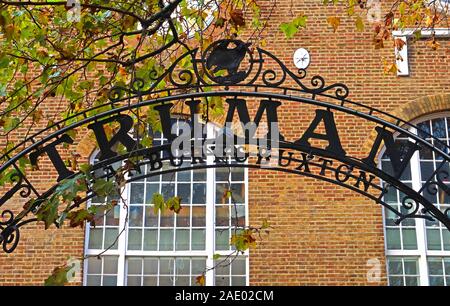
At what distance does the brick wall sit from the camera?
1004cm

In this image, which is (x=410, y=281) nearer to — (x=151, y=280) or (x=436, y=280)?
(x=436, y=280)

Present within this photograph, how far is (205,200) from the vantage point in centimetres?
1059

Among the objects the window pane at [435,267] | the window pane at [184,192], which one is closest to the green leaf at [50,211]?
the window pane at [184,192]

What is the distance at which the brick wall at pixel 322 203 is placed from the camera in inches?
395

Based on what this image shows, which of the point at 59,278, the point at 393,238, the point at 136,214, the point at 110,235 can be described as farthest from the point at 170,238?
the point at 59,278

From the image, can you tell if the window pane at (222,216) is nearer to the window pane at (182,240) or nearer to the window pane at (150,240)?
the window pane at (182,240)

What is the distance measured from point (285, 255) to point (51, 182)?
3681mm

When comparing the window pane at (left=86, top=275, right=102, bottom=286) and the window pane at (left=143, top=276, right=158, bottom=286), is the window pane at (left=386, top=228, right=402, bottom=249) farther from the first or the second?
the window pane at (left=86, top=275, right=102, bottom=286)

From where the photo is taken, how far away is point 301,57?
1111cm

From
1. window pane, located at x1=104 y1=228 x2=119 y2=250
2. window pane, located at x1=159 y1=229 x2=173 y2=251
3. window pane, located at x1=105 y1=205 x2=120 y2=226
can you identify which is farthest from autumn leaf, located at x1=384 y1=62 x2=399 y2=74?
window pane, located at x1=104 y1=228 x2=119 y2=250

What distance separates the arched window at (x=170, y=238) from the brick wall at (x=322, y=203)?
34 centimetres

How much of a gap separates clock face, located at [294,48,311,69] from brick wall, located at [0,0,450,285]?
0.08m

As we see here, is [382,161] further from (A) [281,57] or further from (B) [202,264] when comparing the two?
(B) [202,264]

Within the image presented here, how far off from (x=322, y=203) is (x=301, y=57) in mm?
2422
